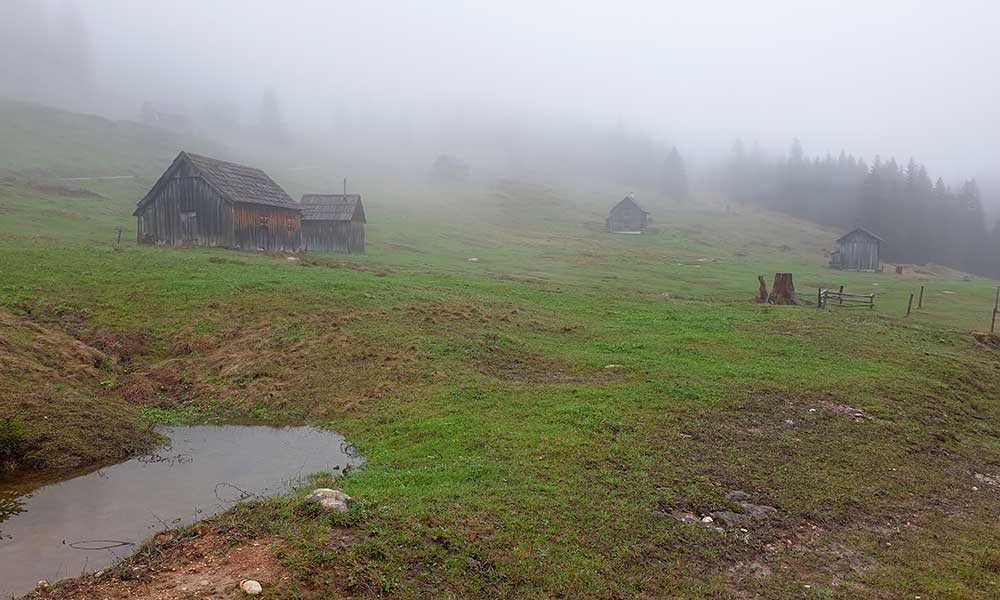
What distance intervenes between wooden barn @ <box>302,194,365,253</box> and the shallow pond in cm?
4747

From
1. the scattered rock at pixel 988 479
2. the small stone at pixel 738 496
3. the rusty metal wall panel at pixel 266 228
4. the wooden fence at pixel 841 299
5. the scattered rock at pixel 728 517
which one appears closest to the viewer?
the scattered rock at pixel 728 517

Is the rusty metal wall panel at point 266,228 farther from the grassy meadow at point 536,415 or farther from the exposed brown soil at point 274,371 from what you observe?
the exposed brown soil at point 274,371

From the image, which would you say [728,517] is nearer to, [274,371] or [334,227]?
[274,371]

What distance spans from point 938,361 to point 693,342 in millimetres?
8860

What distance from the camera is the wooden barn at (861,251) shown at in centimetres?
8550

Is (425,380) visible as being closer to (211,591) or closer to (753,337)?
(211,591)

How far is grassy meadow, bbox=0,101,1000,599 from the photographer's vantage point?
9156 millimetres

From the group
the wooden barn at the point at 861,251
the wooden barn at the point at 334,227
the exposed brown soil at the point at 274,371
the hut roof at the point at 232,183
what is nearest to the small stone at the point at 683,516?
the exposed brown soil at the point at 274,371

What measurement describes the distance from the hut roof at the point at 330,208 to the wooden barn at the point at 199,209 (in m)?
12.1

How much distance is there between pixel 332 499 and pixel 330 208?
56396 millimetres

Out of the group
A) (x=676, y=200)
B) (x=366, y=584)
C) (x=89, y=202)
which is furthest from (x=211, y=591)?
(x=676, y=200)

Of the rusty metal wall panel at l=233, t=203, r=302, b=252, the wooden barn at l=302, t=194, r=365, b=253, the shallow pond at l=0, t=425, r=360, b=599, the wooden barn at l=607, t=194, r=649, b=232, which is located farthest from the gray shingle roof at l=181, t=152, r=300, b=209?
the wooden barn at l=607, t=194, r=649, b=232

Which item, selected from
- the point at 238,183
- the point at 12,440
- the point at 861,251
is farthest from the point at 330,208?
the point at 861,251

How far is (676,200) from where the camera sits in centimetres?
16762
